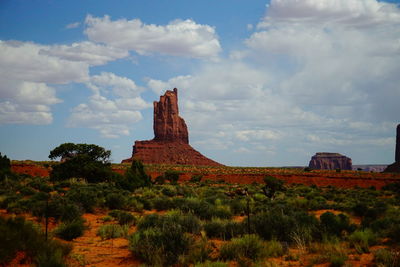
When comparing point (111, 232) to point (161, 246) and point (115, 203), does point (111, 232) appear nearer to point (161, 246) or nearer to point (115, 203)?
point (161, 246)

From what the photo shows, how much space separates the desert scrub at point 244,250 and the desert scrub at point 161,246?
90 cm

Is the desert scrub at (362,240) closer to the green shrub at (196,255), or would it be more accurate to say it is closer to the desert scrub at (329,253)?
the desert scrub at (329,253)

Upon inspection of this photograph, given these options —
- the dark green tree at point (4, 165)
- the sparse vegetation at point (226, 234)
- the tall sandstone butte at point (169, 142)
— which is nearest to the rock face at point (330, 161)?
the tall sandstone butte at point (169, 142)

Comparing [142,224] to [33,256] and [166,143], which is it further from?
[166,143]

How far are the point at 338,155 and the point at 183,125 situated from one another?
94.4 metres

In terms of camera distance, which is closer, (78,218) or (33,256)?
(33,256)

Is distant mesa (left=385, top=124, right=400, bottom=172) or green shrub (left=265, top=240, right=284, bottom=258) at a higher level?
distant mesa (left=385, top=124, right=400, bottom=172)

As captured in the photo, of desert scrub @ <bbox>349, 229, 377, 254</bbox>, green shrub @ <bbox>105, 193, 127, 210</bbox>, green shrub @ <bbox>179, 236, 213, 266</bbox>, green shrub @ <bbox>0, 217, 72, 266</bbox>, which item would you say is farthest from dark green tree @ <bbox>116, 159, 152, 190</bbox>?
desert scrub @ <bbox>349, 229, 377, 254</bbox>

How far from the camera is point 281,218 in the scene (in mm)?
10523

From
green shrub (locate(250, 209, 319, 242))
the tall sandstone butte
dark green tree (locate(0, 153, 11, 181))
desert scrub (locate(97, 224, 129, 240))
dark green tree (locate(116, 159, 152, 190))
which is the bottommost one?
desert scrub (locate(97, 224, 129, 240))

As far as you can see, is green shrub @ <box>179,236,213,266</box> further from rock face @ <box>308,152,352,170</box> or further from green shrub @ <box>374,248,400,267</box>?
rock face @ <box>308,152,352,170</box>

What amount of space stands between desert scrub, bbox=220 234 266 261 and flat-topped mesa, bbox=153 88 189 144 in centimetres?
13520

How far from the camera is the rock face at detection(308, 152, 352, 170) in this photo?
7190 inches

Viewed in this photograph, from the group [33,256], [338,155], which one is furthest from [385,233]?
[338,155]
